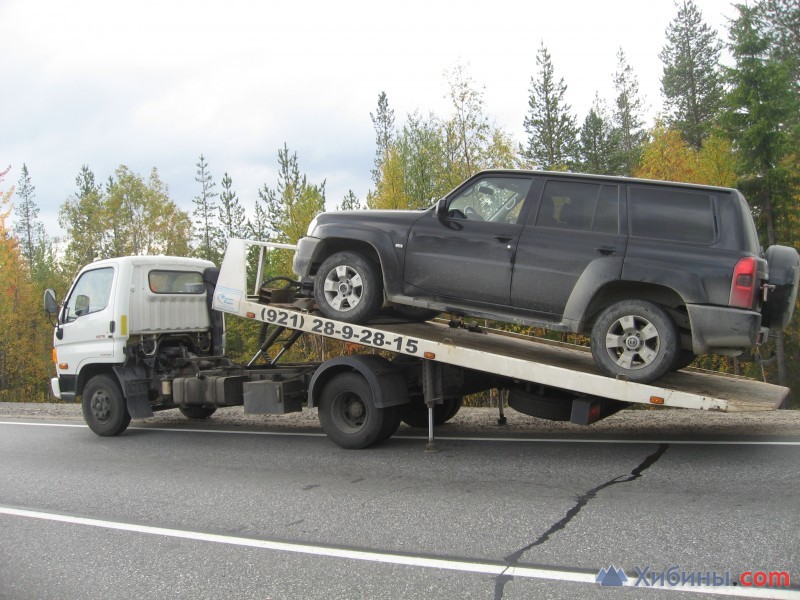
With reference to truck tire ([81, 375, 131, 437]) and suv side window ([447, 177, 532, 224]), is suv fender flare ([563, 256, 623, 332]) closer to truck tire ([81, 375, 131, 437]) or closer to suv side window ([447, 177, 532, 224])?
suv side window ([447, 177, 532, 224])

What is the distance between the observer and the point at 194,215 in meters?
59.6

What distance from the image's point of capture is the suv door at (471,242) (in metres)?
6.90

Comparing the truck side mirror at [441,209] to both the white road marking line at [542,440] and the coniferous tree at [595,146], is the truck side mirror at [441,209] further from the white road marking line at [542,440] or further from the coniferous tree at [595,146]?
the coniferous tree at [595,146]

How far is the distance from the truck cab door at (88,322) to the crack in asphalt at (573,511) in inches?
268

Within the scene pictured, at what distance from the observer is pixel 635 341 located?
20.5 ft

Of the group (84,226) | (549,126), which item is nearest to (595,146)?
(549,126)

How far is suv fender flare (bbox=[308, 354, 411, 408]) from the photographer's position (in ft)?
24.6

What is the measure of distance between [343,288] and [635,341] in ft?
10.1

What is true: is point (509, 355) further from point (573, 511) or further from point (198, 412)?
point (198, 412)

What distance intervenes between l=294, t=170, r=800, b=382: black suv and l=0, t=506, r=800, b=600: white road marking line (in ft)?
8.66

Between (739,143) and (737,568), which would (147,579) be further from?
(739,143)

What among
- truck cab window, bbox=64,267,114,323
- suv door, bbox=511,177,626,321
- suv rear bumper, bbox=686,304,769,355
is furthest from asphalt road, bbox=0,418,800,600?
truck cab window, bbox=64,267,114,323

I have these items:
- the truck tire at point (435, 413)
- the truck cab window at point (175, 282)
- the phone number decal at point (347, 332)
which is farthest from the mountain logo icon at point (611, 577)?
the truck cab window at point (175, 282)

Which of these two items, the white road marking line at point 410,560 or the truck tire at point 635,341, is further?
the truck tire at point 635,341
